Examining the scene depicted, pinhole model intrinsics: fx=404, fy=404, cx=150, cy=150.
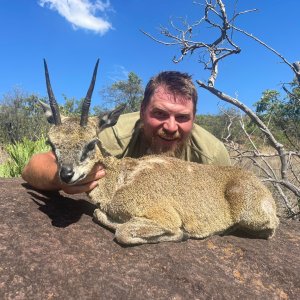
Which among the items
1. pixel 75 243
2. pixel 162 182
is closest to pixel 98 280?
pixel 75 243

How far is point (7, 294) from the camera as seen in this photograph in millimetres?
4316

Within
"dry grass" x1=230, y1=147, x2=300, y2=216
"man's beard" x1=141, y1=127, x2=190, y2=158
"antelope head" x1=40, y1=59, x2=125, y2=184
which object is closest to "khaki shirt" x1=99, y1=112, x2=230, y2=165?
"man's beard" x1=141, y1=127, x2=190, y2=158

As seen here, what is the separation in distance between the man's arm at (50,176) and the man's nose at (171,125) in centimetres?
167

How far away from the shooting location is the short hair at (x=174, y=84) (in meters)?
7.88

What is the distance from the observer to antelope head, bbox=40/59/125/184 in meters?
5.75

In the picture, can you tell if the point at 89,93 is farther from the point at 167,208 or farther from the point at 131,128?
the point at 131,128

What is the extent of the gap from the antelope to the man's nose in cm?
70

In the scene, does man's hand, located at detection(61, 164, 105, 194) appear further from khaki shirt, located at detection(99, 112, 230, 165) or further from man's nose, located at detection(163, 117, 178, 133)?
khaki shirt, located at detection(99, 112, 230, 165)

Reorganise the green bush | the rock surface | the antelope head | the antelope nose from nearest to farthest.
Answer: the rock surface < the antelope nose < the antelope head < the green bush

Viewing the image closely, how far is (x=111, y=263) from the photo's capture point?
514 cm

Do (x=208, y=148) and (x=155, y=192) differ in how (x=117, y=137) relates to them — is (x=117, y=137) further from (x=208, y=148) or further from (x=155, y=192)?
(x=155, y=192)

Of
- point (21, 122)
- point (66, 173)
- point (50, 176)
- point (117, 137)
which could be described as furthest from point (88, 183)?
point (21, 122)

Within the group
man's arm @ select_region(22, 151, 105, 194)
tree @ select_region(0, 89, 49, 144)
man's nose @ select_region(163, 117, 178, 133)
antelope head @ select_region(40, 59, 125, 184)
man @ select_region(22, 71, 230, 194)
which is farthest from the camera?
tree @ select_region(0, 89, 49, 144)

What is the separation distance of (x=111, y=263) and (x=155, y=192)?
5.55 ft
